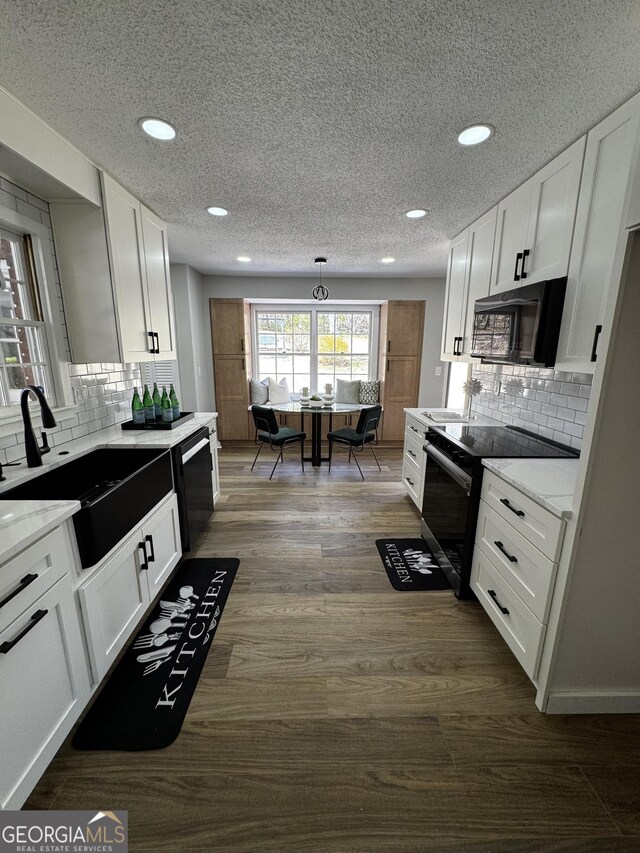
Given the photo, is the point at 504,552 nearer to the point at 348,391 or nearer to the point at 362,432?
the point at 362,432

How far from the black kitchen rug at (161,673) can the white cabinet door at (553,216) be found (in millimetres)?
2647

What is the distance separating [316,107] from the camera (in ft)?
4.58

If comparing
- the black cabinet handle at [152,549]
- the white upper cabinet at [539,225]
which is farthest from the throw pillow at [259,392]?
the white upper cabinet at [539,225]

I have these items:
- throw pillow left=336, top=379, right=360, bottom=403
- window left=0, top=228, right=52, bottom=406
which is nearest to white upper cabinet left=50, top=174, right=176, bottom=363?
window left=0, top=228, right=52, bottom=406

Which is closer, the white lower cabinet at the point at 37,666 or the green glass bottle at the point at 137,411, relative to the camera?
the white lower cabinet at the point at 37,666

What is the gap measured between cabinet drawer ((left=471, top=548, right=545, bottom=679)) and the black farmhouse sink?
6.00ft

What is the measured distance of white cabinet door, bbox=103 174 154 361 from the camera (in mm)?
2037

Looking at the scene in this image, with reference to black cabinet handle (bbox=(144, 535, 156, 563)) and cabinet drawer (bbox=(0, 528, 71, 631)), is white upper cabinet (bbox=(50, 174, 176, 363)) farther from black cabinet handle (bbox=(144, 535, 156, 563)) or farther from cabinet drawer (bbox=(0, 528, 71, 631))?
cabinet drawer (bbox=(0, 528, 71, 631))

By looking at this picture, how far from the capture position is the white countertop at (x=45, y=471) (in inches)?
40.5

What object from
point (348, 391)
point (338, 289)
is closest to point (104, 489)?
point (348, 391)

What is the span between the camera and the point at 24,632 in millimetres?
1006

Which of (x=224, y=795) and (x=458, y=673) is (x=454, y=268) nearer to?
(x=458, y=673)

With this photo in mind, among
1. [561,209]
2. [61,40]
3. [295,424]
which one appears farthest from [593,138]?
[295,424]

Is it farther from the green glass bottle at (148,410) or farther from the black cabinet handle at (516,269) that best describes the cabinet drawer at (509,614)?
the green glass bottle at (148,410)
